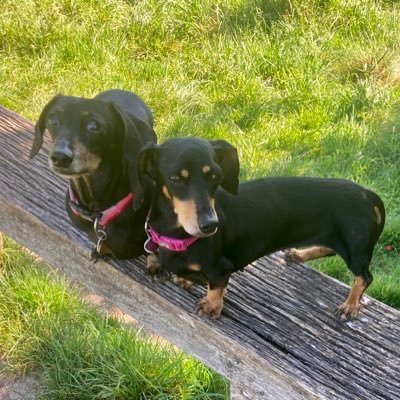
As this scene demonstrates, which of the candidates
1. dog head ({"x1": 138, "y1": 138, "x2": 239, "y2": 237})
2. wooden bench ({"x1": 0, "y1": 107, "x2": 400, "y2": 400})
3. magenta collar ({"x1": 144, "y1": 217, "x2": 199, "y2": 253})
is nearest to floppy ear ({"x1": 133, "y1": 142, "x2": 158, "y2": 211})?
dog head ({"x1": 138, "y1": 138, "x2": 239, "y2": 237})

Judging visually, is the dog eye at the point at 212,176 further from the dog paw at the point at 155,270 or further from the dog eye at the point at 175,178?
the dog paw at the point at 155,270

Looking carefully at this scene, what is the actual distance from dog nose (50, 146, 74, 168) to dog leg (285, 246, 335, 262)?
0.93 meters

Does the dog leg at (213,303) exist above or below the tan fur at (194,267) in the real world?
below

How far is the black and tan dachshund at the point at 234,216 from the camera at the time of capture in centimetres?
200

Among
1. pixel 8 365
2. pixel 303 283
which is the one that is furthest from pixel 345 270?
pixel 8 365

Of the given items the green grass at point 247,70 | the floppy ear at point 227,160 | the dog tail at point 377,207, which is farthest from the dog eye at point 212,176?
the green grass at point 247,70

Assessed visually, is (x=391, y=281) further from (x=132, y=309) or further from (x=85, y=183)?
(x=85, y=183)

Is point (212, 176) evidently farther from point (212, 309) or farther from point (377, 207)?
point (377, 207)

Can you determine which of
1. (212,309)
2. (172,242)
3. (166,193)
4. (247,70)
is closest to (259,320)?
(212,309)

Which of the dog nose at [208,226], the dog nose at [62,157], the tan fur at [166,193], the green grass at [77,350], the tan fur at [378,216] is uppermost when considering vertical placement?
the dog nose at [62,157]

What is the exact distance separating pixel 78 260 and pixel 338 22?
369 cm

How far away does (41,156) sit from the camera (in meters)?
2.99

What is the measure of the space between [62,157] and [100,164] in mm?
205

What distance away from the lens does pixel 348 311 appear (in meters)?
2.25
